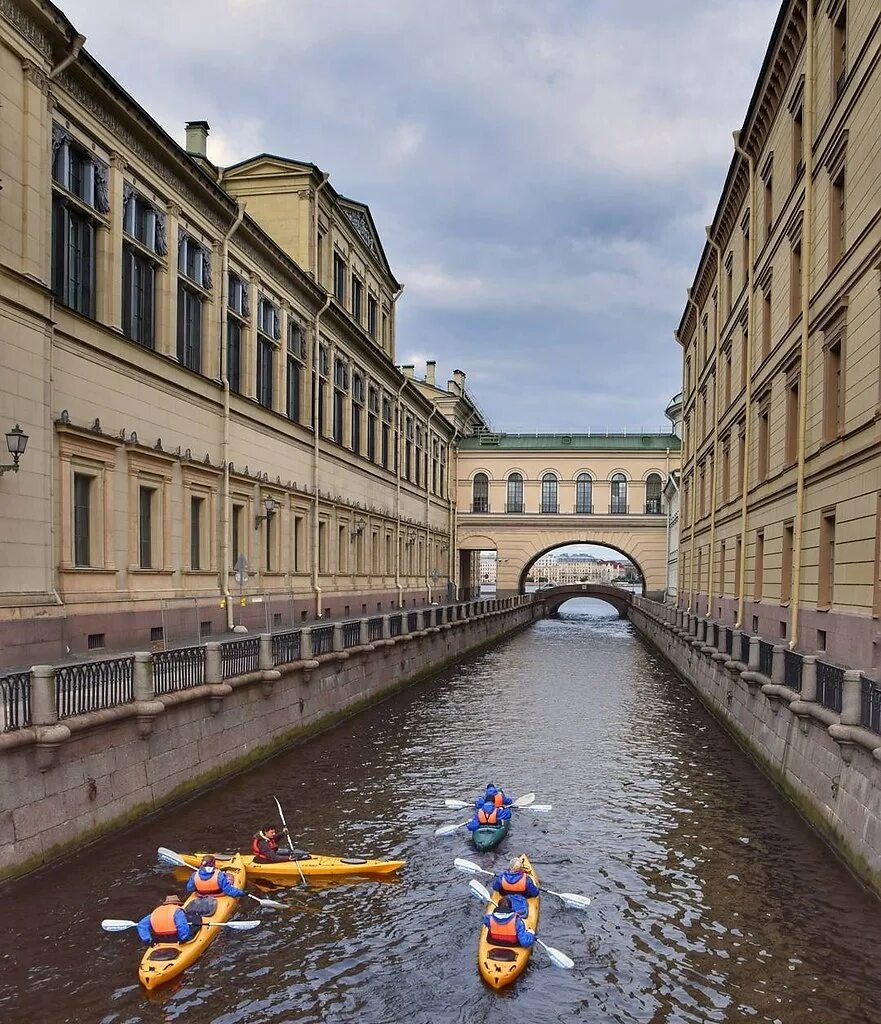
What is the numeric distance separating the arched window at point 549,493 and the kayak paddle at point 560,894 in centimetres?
5936

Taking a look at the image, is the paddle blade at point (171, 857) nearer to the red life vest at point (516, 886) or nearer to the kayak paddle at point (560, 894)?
the kayak paddle at point (560, 894)

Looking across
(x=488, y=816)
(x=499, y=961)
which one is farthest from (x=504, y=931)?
(x=488, y=816)

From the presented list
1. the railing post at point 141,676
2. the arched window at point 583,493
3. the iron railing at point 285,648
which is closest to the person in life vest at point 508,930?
the railing post at point 141,676

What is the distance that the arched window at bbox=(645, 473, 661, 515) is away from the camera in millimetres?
69750

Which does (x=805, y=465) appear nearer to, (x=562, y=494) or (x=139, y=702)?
(x=139, y=702)

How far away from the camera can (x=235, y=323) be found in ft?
92.9

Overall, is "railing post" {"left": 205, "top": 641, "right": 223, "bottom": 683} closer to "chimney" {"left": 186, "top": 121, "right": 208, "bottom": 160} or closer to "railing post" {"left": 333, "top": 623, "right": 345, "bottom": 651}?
"railing post" {"left": 333, "top": 623, "right": 345, "bottom": 651}

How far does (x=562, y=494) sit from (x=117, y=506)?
176 feet

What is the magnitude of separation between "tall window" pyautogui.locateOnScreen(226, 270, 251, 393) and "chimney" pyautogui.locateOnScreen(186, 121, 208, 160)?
6310 millimetres

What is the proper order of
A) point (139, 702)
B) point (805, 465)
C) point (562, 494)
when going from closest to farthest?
point (139, 702) → point (805, 465) → point (562, 494)

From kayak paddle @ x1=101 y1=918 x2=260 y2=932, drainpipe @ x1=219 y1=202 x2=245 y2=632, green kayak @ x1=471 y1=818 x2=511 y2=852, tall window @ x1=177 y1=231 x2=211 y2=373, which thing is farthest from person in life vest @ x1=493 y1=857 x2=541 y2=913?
tall window @ x1=177 y1=231 x2=211 y2=373

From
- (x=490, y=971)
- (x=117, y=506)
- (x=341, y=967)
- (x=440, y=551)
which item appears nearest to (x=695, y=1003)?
(x=490, y=971)

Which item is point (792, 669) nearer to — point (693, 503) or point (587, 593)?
point (693, 503)

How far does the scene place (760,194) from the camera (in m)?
27.1
